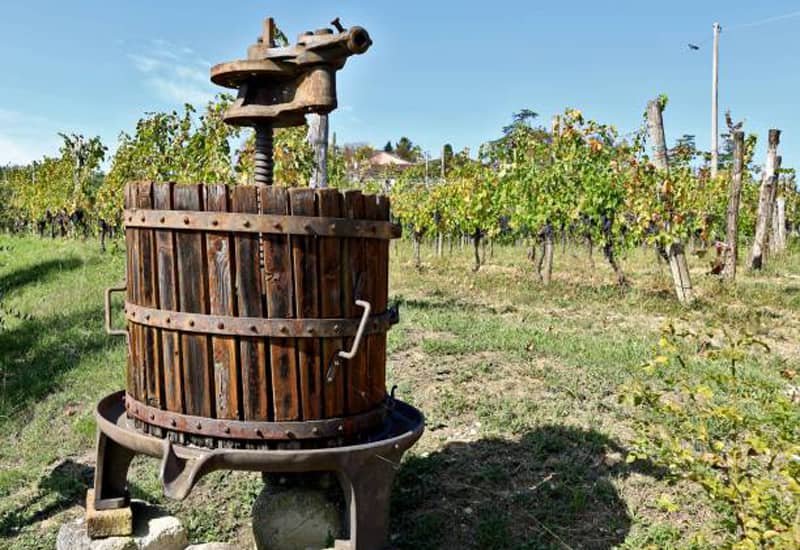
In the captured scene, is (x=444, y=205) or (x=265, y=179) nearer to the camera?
(x=265, y=179)

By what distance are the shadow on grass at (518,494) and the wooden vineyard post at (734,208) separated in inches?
340

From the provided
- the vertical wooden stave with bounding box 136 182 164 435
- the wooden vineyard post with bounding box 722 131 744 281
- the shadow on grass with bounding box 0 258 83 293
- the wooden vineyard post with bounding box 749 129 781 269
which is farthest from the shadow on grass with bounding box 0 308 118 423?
the wooden vineyard post with bounding box 749 129 781 269

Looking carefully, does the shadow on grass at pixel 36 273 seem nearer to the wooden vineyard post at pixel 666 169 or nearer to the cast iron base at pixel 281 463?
the cast iron base at pixel 281 463

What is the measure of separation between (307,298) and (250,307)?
0.24 m

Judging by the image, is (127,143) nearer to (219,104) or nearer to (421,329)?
(219,104)

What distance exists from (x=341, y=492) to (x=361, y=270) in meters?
1.39

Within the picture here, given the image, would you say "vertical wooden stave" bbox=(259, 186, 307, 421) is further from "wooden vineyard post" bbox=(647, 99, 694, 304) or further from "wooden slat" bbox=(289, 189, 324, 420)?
"wooden vineyard post" bbox=(647, 99, 694, 304)

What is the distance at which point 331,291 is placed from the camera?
9.63 ft

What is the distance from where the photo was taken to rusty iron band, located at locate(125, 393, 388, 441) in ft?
9.37

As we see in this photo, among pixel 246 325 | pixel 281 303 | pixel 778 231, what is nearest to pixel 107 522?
pixel 246 325

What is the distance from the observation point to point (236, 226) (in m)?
2.78


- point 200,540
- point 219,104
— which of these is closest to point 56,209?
point 219,104

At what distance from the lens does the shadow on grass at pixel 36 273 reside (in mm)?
14209

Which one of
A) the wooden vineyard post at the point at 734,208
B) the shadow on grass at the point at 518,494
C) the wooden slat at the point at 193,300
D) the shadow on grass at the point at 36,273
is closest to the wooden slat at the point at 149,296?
the wooden slat at the point at 193,300
